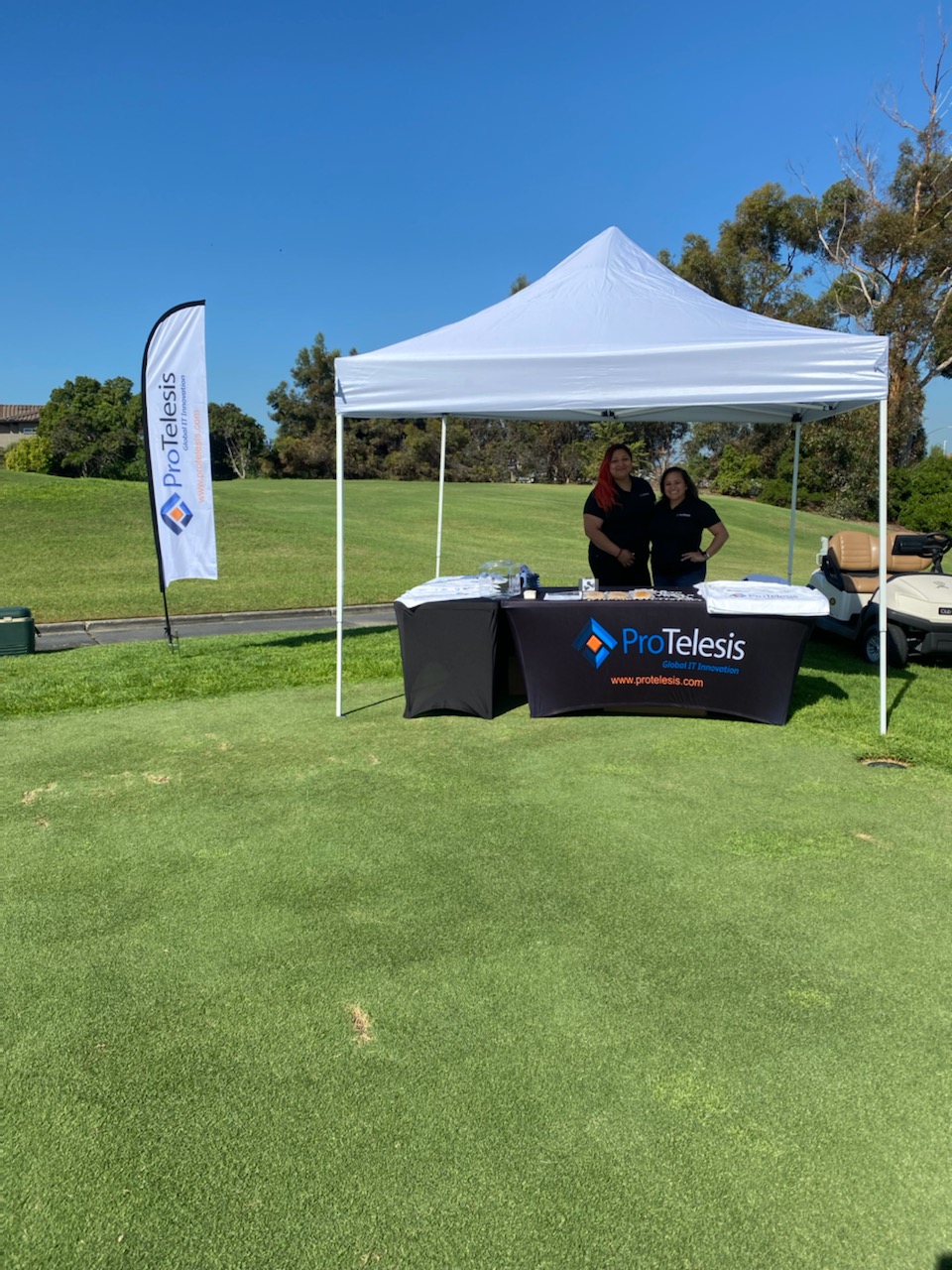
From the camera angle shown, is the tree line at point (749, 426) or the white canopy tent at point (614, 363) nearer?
the white canopy tent at point (614, 363)

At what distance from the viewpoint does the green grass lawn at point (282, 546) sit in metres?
13.0

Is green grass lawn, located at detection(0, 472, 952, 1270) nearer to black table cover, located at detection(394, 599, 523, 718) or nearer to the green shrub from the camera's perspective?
black table cover, located at detection(394, 599, 523, 718)

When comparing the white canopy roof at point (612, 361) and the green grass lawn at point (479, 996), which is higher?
the white canopy roof at point (612, 361)

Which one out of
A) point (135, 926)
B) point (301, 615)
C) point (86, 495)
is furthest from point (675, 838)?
point (86, 495)

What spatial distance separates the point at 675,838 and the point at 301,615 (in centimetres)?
899

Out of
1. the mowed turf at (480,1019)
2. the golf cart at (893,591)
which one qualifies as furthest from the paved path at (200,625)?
the mowed turf at (480,1019)

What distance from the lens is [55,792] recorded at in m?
4.46

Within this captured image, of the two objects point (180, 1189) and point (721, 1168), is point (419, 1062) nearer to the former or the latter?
point (180, 1189)

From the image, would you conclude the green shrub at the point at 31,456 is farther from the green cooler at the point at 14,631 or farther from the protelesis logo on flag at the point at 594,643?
the protelesis logo on flag at the point at 594,643

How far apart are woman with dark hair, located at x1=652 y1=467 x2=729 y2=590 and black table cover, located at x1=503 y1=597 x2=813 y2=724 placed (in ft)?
3.83

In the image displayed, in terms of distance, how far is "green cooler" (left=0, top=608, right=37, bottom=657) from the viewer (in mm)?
8312

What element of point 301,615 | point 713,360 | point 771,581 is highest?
point 713,360

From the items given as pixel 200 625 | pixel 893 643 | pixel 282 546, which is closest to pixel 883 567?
pixel 893 643

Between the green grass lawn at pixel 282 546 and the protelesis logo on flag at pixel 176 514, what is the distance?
366 cm
